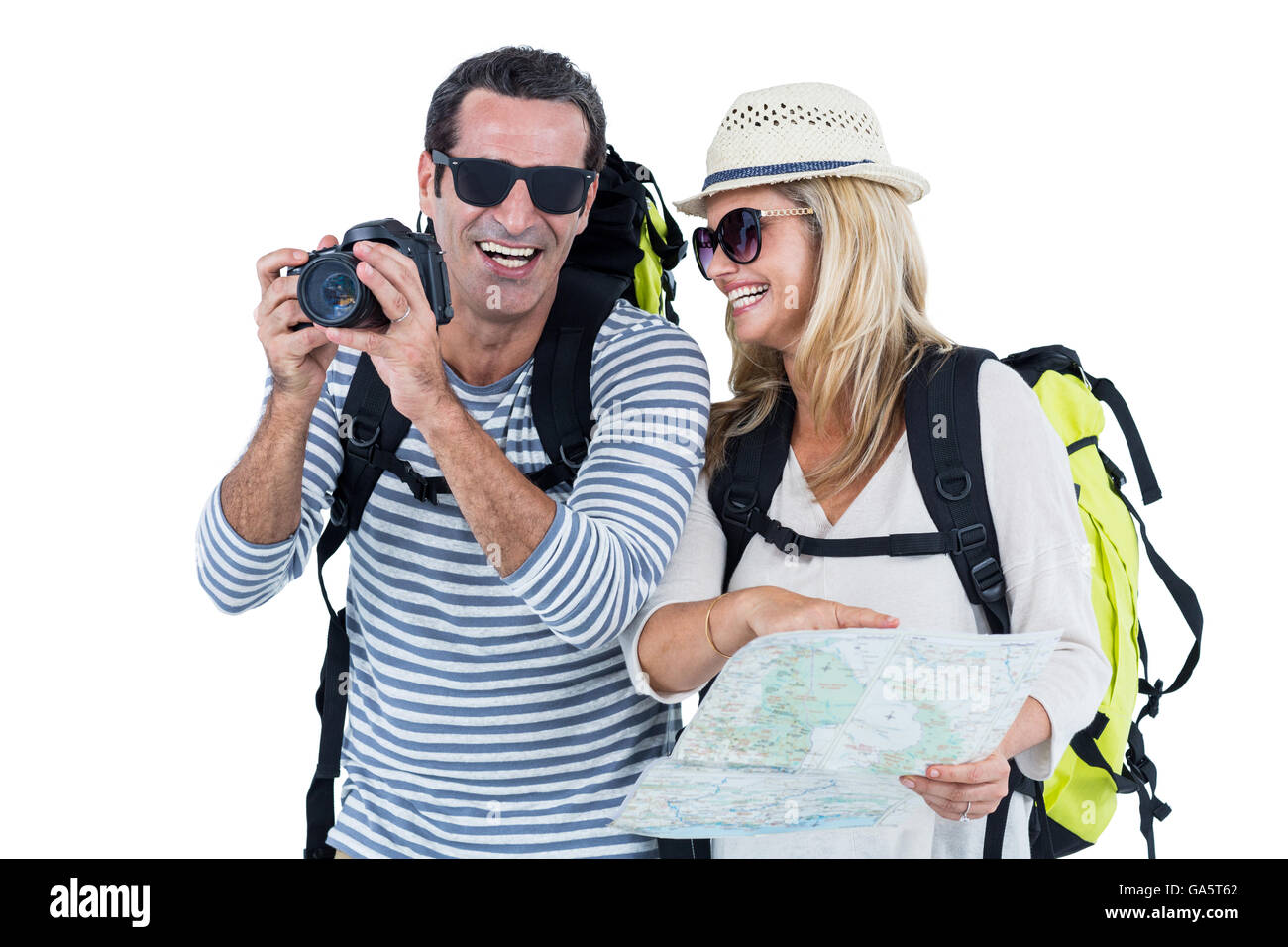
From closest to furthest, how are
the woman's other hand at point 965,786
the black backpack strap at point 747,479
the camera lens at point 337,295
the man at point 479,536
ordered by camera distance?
1. the woman's other hand at point 965,786
2. the camera lens at point 337,295
3. the man at point 479,536
4. the black backpack strap at point 747,479

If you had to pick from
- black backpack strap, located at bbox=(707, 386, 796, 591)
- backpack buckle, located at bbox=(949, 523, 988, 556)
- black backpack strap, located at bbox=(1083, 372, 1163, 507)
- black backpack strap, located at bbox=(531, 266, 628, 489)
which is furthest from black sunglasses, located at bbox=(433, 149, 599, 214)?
black backpack strap, located at bbox=(1083, 372, 1163, 507)

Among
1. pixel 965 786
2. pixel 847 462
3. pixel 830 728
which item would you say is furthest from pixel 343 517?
pixel 965 786

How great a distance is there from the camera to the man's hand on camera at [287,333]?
2.84 meters

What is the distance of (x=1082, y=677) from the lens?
271 centimetres

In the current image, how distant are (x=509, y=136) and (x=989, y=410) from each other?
1.32 metres

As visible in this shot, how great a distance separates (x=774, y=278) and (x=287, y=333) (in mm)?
1107

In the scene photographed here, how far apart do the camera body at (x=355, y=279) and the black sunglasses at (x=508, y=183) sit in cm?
35

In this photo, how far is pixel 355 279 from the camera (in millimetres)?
2664

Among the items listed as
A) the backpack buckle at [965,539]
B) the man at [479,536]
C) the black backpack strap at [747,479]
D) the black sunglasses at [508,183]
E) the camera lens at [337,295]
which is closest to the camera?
the camera lens at [337,295]

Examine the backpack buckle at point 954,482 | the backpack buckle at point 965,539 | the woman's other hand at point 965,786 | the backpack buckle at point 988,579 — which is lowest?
the woman's other hand at point 965,786

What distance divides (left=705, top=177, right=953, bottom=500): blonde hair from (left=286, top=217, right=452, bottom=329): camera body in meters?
0.78

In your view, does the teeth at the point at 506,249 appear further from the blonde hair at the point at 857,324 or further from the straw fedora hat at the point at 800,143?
the blonde hair at the point at 857,324

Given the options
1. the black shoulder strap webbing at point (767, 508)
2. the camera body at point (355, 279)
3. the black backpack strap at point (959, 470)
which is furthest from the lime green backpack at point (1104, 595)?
the camera body at point (355, 279)
